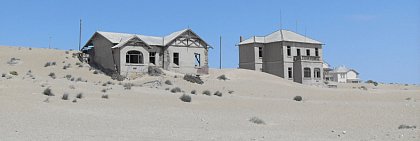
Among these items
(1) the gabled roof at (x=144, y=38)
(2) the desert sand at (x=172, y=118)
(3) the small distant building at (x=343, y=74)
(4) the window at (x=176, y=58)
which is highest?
(1) the gabled roof at (x=144, y=38)

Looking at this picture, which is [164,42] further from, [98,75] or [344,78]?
[344,78]

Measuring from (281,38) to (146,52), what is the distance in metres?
15.8

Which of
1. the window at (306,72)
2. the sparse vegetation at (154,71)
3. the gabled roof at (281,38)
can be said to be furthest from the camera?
the gabled roof at (281,38)

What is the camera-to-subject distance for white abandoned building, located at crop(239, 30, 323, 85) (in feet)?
166

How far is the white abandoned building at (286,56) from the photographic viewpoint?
166 feet

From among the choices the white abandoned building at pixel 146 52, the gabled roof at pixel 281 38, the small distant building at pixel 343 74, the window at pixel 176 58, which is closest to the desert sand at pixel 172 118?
the white abandoned building at pixel 146 52

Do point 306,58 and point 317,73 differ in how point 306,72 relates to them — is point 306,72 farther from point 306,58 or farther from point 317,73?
point 317,73

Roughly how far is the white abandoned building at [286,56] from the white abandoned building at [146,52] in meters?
7.25

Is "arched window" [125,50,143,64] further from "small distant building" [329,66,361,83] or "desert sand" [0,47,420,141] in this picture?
"small distant building" [329,66,361,83]

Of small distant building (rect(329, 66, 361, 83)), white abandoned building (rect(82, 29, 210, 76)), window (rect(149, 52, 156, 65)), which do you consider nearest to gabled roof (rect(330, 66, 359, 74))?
small distant building (rect(329, 66, 361, 83))

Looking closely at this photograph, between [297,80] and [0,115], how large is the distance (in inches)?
1495

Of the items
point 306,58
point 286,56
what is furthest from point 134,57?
point 306,58

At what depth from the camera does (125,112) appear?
19.6 m

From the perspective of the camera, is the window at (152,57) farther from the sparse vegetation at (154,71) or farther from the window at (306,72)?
the window at (306,72)
